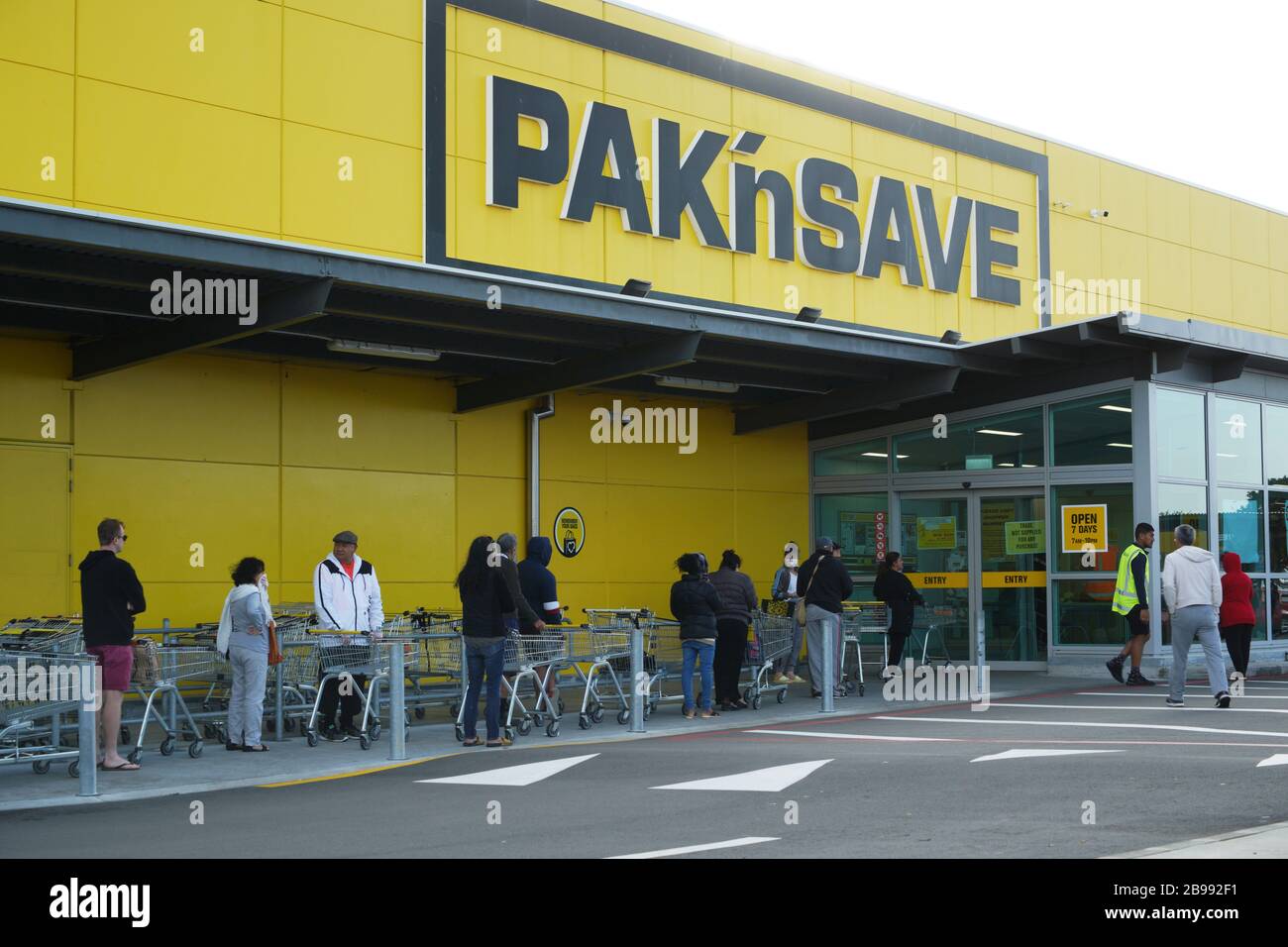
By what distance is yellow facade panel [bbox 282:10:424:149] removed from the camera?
51.2 feet

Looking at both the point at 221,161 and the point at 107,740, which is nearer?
the point at 107,740

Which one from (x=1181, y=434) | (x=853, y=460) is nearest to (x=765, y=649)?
(x=1181, y=434)

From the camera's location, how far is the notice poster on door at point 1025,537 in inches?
810

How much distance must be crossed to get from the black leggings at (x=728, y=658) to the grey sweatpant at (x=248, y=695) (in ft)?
17.0

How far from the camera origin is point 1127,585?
59.1 ft

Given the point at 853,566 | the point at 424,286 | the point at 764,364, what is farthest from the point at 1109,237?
the point at 424,286

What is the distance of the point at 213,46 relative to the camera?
14.9 metres

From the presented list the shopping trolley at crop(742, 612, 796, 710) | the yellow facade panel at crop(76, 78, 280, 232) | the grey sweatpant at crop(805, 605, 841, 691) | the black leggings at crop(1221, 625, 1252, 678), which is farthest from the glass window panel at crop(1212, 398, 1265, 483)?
the yellow facade panel at crop(76, 78, 280, 232)

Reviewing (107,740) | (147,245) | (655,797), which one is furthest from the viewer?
(147,245)

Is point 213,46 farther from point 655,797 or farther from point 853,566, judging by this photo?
point 853,566

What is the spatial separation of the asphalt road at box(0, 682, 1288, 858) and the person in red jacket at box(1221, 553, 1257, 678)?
4.57 meters

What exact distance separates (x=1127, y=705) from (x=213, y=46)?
38.8 ft

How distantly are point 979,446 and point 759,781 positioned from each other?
40.0ft
